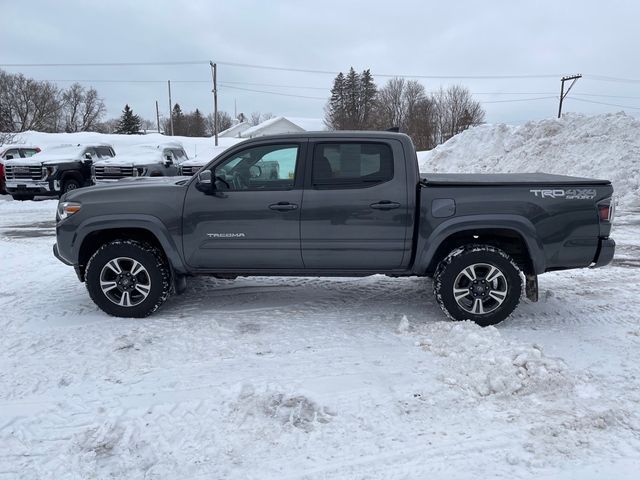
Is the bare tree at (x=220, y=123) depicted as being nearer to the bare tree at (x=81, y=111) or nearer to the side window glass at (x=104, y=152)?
the bare tree at (x=81, y=111)

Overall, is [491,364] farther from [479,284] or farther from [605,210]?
[605,210]

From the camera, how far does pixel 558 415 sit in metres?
3.28

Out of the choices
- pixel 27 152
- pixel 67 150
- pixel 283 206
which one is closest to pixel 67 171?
pixel 67 150

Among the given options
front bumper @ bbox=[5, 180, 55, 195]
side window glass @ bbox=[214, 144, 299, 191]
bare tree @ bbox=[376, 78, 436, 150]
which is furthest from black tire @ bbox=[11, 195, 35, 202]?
bare tree @ bbox=[376, 78, 436, 150]

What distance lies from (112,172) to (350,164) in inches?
509

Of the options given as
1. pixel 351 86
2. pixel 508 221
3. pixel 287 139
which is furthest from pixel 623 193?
pixel 351 86

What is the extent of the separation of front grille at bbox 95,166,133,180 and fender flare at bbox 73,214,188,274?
37.6 feet

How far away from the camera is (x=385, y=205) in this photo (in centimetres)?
477

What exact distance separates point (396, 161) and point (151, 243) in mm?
2650

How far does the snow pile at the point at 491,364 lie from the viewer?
11.9 ft

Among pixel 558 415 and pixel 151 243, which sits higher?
pixel 151 243

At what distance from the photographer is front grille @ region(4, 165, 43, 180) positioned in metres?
15.9

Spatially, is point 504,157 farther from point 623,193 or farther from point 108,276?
point 108,276

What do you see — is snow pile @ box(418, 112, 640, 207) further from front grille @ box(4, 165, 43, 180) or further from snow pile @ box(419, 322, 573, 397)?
front grille @ box(4, 165, 43, 180)
